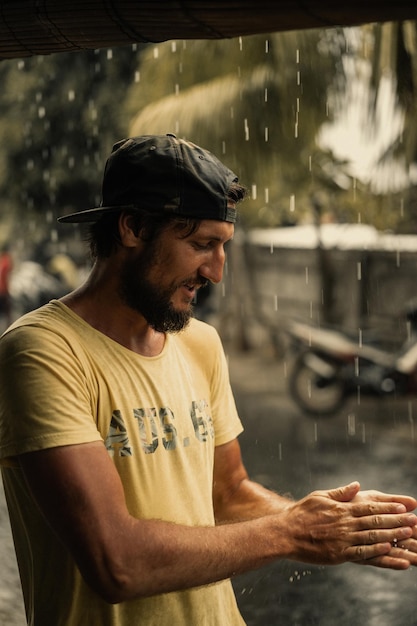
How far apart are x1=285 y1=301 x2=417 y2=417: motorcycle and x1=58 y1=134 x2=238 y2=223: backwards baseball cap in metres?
7.14

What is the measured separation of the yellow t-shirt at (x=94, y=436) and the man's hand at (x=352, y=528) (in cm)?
19

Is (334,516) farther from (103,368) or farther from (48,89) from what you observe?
(48,89)

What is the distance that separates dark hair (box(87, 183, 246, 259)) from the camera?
1605 mm

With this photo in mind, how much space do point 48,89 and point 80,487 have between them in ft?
43.3

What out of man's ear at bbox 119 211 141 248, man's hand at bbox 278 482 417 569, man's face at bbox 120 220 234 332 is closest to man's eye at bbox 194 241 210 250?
man's face at bbox 120 220 234 332

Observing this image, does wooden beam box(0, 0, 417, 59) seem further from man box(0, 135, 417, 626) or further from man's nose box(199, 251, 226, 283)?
man's nose box(199, 251, 226, 283)

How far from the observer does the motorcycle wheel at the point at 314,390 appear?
28.7 feet

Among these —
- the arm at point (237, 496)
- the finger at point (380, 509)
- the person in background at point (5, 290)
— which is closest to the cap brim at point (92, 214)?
the arm at point (237, 496)

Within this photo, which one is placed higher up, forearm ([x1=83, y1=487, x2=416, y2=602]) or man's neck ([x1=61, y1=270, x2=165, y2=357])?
man's neck ([x1=61, y1=270, x2=165, y2=357])

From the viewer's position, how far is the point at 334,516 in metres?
1.60

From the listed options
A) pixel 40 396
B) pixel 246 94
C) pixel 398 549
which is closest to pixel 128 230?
pixel 40 396

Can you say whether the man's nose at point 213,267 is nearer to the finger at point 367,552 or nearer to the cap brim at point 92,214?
the cap brim at point 92,214

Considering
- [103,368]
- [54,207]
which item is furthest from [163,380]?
[54,207]

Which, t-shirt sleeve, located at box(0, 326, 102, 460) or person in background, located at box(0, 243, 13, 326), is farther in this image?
person in background, located at box(0, 243, 13, 326)
